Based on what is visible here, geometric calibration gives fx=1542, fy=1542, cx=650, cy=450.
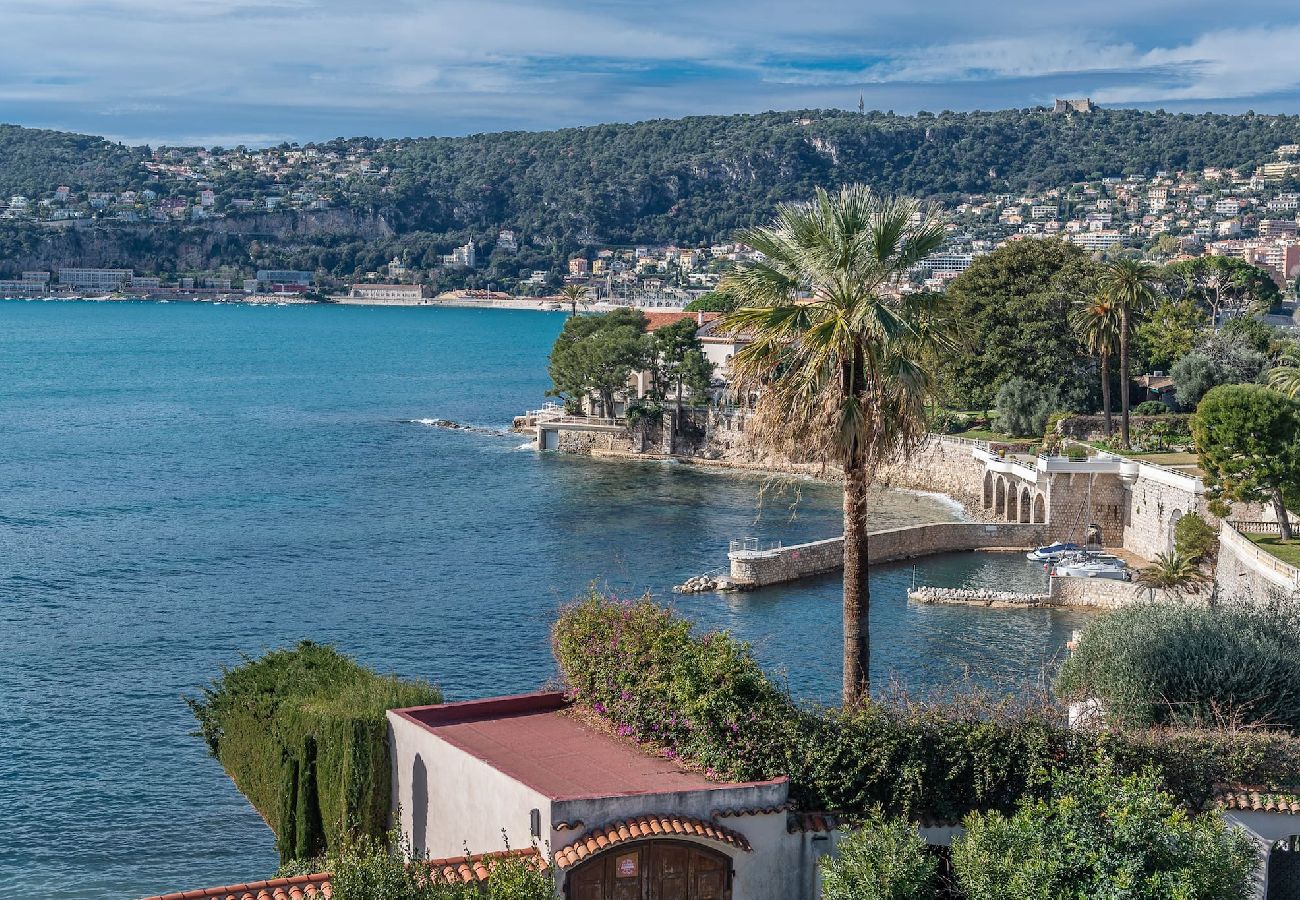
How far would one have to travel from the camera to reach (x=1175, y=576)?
44.9m

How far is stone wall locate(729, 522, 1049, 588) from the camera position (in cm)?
4847

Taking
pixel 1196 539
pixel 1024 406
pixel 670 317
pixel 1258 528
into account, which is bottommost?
pixel 1196 539

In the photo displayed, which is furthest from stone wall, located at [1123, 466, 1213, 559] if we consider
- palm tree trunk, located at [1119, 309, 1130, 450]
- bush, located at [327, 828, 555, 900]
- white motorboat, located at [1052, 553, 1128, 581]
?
bush, located at [327, 828, 555, 900]

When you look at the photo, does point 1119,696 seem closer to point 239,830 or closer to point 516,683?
point 239,830

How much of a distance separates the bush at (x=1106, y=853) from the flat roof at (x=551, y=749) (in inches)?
98.6

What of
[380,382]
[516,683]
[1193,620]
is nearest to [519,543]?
[516,683]

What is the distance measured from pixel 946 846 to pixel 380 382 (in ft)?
410

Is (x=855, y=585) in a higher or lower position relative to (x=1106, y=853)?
higher

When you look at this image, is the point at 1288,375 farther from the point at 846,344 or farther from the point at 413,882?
the point at 413,882

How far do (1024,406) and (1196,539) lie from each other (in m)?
25.0

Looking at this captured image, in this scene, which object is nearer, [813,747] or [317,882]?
[317,882]

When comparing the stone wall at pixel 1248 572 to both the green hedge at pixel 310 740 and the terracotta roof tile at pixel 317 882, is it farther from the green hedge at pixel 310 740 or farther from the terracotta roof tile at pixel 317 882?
the terracotta roof tile at pixel 317 882

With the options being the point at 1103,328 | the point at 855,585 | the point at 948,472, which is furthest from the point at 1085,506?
the point at 855,585

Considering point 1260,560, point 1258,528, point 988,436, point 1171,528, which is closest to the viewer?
point 1260,560
